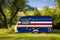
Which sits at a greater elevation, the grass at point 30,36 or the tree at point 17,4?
the tree at point 17,4

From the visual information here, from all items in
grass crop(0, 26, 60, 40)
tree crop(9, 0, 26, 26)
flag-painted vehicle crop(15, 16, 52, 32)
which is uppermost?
tree crop(9, 0, 26, 26)

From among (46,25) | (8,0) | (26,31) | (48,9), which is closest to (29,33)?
(26,31)

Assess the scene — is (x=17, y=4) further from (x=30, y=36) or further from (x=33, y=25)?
(x=30, y=36)

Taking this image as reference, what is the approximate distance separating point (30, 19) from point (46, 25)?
2.08 m

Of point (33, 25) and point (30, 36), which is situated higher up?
point (33, 25)

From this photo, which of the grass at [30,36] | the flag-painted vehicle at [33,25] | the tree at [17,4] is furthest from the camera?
the tree at [17,4]

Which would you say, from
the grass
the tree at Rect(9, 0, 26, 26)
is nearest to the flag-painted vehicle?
the grass

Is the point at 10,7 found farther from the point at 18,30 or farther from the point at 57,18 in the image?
the point at 18,30

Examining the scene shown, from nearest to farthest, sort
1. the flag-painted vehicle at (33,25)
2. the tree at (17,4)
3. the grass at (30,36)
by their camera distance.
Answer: the grass at (30,36) < the flag-painted vehicle at (33,25) < the tree at (17,4)

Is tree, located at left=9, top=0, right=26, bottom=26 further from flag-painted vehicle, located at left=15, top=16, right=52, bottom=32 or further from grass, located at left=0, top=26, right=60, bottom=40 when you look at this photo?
grass, located at left=0, top=26, right=60, bottom=40

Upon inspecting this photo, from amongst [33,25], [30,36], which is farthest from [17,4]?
[30,36]

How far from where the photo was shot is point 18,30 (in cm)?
→ 2656

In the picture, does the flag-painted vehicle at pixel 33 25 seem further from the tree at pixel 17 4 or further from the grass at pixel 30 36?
the tree at pixel 17 4

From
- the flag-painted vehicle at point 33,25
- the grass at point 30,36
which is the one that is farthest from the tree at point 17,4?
the grass at point 30,36
